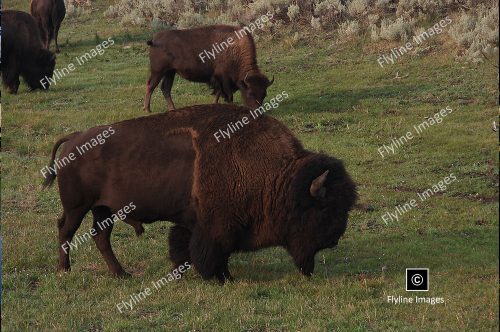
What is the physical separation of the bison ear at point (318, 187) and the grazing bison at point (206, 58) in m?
9.46

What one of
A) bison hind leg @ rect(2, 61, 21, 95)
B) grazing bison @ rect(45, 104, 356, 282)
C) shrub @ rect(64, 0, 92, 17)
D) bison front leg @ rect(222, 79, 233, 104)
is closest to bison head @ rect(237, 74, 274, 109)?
bison front leg @ rect(222, 79, 233, 104)

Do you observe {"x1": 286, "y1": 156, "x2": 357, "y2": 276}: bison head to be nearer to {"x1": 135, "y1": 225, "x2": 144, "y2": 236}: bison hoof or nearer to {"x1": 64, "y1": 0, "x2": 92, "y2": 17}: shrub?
{"x1": 135, "y1": 225, "x2": 144, "y2": 236}: bison hoof

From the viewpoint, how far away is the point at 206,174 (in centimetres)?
812

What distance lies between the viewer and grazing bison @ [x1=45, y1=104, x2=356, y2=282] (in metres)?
7.96

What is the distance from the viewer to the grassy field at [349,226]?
709cm

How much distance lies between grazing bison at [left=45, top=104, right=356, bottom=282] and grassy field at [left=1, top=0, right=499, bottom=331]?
0.44 meters

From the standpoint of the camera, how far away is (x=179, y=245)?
8.57 metres

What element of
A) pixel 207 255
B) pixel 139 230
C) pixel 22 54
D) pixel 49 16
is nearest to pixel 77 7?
pixel 49 16

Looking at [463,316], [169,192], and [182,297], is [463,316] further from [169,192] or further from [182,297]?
[169,192]

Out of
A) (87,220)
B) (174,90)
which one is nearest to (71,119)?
(174,90)

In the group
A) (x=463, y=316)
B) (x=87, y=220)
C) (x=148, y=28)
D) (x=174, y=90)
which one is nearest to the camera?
(x=463, y=316)

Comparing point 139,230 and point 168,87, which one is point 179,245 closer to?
point 139,230

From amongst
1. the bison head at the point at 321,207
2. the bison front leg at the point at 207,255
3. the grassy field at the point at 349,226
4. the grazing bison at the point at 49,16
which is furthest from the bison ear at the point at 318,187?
the grazing bison at the point at 49,16

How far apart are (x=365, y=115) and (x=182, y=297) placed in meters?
9.14
